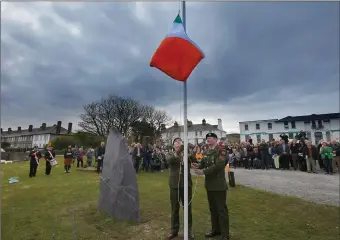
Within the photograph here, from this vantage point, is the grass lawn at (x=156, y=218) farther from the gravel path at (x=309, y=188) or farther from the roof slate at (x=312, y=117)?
the roof slate at (x=312, y=117)

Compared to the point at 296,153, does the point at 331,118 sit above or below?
above

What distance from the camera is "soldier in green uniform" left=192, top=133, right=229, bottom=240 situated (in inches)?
182

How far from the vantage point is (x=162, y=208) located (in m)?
7.24

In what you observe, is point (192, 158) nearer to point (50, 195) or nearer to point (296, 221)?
point (296, 221)

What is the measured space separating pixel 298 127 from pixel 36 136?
321 feet

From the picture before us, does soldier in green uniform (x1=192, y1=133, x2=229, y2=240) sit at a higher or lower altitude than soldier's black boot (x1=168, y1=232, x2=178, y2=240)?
higher

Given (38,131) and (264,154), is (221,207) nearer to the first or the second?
(264,154)

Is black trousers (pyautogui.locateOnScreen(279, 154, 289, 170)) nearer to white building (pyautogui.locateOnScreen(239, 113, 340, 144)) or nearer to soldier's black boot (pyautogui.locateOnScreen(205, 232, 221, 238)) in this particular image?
soldier's black boot (pyautogui.locateOnScreen(205, 232, 221, 238))

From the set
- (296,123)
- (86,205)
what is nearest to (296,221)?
(86,205)

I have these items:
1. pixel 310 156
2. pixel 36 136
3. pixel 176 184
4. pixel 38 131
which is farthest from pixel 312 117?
pixel 38 131

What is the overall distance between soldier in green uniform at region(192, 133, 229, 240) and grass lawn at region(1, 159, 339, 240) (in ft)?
1.95

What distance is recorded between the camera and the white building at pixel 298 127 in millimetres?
50031

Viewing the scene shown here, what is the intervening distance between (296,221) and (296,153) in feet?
37.3

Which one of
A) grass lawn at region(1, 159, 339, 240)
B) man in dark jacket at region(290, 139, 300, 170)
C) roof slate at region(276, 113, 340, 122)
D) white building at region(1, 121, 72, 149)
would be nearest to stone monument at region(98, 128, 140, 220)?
grass lawn at region(1, 159, 339, 240)
